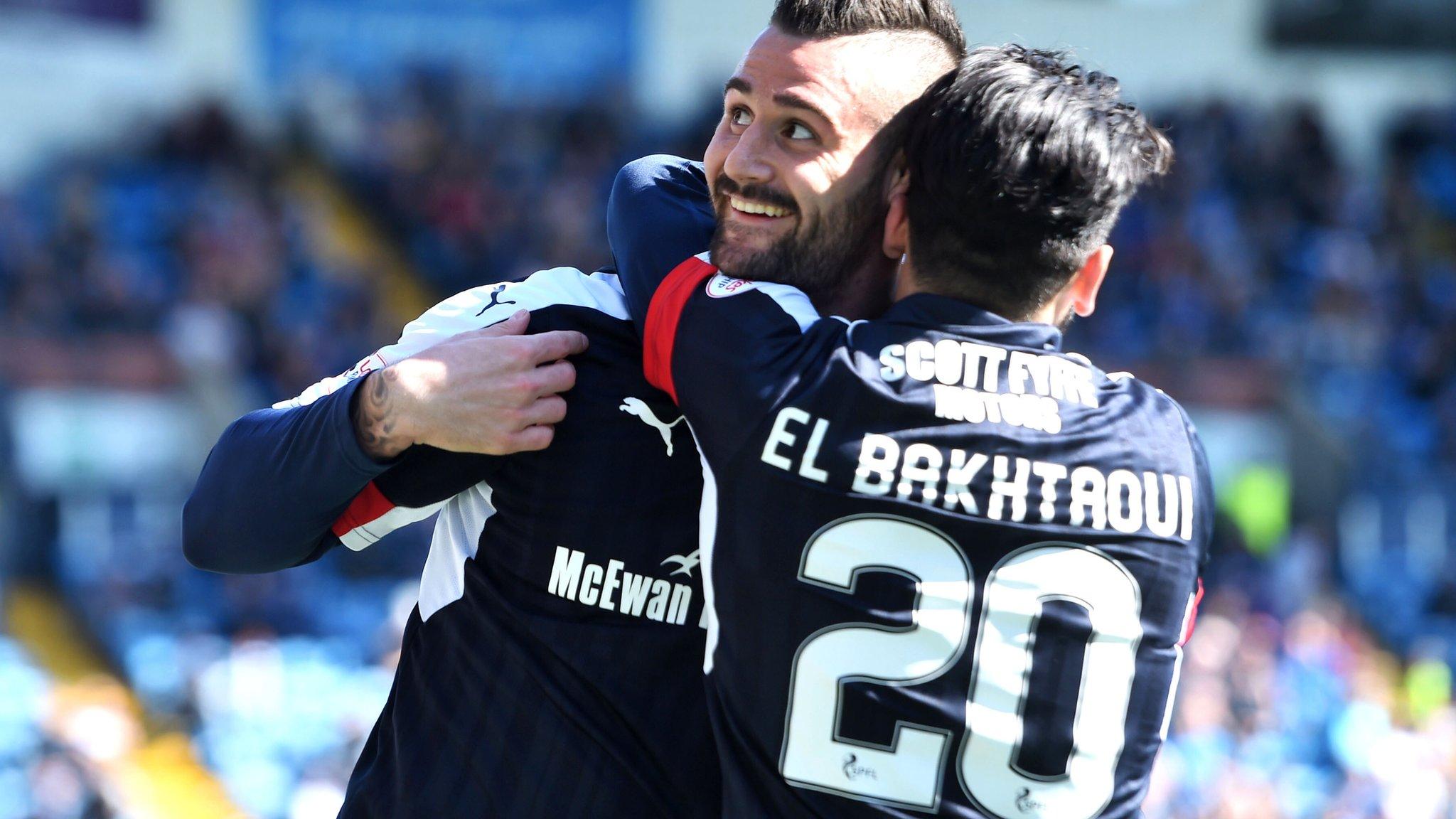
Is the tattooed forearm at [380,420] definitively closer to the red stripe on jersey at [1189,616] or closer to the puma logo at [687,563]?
the puma logo at [687,563]

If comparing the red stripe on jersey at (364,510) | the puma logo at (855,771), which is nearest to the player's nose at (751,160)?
the red stripe on jersey at (364,510)

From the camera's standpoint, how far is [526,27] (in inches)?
513

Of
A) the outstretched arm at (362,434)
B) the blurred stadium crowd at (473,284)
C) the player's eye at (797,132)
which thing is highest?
the player's eye at (797,132)

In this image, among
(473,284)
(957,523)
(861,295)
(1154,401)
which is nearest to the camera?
(957,523)

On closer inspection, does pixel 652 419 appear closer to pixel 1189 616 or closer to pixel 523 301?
pixel 523 301

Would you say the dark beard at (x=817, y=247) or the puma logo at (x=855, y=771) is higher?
the dark beard at (x=817, y=247)

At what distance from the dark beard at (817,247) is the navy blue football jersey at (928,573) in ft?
0.61

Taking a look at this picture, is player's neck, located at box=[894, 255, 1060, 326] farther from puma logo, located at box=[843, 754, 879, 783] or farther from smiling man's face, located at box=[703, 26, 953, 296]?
puma logo, located at box=[843, 754, 879, 783]

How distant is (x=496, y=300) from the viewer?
2.11 m

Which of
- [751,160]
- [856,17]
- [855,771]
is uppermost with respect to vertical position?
[856,17]

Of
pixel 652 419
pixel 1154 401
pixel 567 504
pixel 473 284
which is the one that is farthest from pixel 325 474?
pixel 473 284

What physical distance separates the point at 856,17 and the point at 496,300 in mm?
620

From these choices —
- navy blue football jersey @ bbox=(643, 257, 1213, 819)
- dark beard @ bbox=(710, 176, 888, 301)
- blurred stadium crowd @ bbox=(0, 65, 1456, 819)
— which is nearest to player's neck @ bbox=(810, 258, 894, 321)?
dark beard @ bbox=(710, 176, 888, 301)

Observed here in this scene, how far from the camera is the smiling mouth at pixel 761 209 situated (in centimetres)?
199
